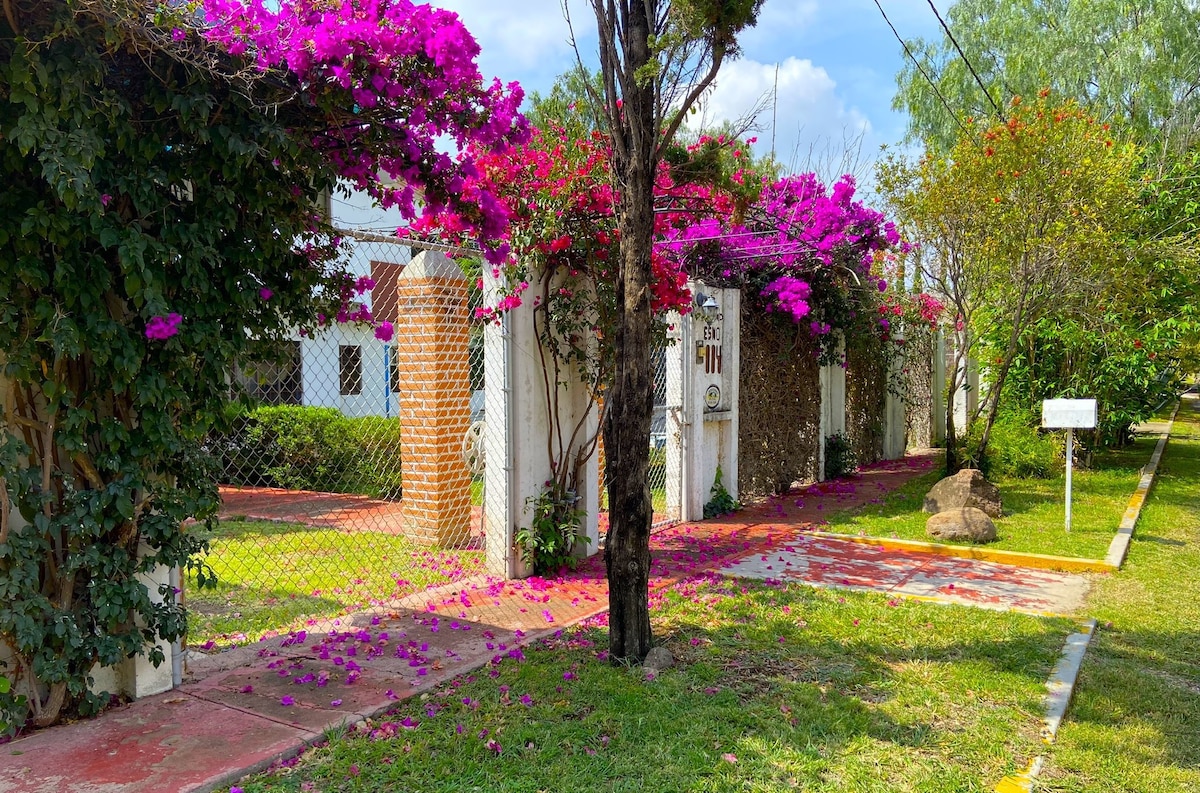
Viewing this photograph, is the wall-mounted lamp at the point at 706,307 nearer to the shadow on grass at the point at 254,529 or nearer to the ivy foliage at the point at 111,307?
the shadow on grass at the point at 254,529

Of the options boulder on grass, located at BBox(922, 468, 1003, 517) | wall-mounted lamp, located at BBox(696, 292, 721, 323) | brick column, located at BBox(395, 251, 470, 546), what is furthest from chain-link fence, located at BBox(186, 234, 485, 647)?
boulder on grass, located at BBox(922, 468, 1003, 517)

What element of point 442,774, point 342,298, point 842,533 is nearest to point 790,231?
point 842,533

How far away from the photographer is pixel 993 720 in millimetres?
3754

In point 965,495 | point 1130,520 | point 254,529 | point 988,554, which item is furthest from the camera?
point 965,495

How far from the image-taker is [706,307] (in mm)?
8820

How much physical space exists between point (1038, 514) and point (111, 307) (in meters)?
8.96

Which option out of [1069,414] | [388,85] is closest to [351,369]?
[388,85]

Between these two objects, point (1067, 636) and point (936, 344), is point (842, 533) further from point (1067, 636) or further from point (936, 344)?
point (936, 344)

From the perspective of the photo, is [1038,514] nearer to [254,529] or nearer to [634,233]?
[634,233]

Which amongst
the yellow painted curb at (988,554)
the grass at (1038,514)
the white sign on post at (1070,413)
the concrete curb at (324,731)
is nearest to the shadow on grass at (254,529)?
the concrete curb at (324,731)

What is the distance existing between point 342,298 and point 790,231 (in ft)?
20.9

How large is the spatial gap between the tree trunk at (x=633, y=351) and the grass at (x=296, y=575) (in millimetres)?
2229

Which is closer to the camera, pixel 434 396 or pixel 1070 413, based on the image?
pixel 434 396

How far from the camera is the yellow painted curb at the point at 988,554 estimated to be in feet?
22.1
